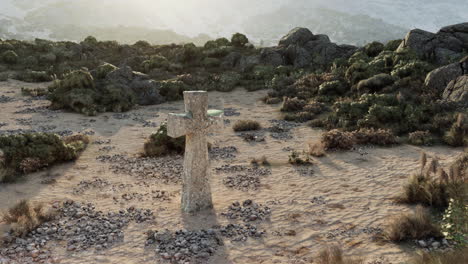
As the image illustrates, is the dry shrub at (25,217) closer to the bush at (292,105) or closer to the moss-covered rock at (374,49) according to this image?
the bush at (292,105)

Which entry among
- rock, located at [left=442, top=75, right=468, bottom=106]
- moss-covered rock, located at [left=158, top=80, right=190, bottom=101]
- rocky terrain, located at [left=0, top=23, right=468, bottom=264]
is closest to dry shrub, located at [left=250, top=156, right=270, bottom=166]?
rocky terrain, located at [left=0, top=23, right=468, bottom=264]

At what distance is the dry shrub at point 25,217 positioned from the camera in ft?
23.1

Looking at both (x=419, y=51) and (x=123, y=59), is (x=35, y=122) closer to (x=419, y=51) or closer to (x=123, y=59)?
(x=123, y=59)

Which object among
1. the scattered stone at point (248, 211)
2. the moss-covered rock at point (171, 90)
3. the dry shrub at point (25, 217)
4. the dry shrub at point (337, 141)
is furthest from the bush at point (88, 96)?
the scattered stone at point (248, 211)

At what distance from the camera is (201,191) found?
8.41 metres

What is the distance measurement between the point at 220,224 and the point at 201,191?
1.09m

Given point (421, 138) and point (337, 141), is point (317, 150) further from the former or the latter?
point (421, 138)

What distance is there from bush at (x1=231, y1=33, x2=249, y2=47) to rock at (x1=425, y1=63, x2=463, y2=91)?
27358 mm

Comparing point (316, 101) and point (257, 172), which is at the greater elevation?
point (316, 101)

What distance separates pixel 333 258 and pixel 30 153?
1058 cm

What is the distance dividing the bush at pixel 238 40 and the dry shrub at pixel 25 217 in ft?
125

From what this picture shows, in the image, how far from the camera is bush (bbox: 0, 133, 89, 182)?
34.7ft

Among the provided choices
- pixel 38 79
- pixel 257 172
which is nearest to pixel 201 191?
pixel 257 172

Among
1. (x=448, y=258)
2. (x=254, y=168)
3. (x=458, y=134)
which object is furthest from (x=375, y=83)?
(x=448, y=258)
